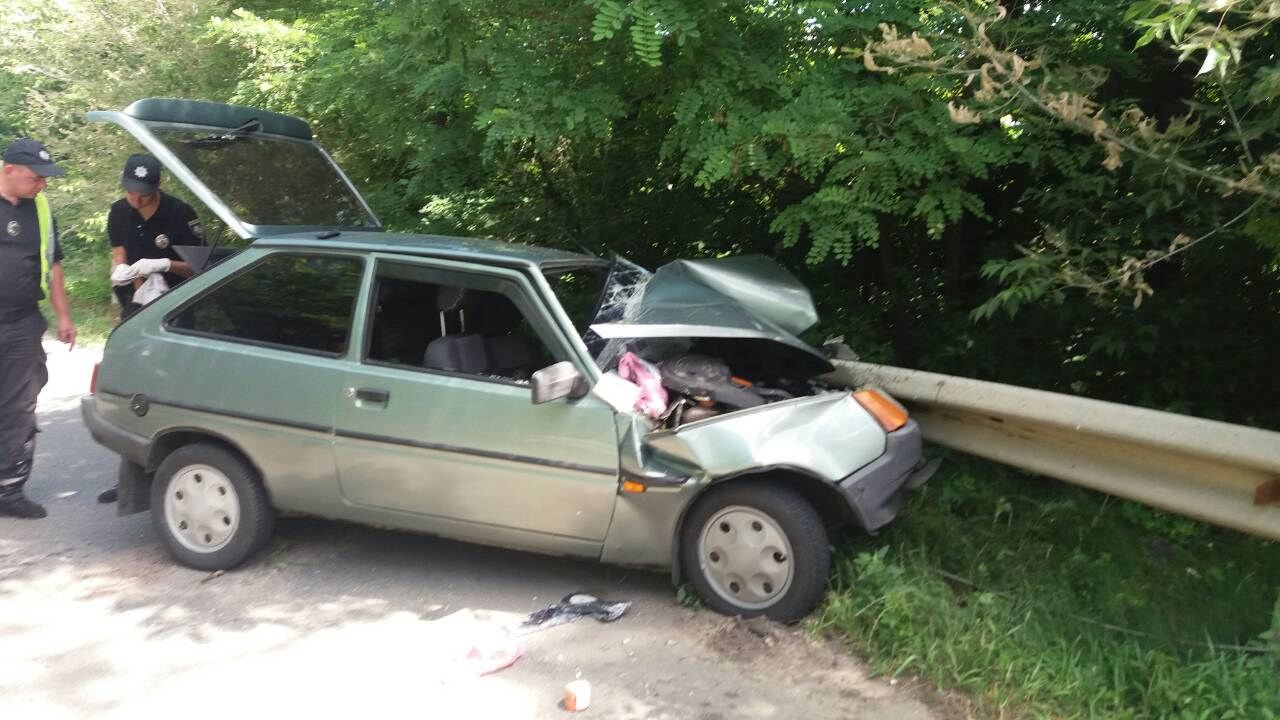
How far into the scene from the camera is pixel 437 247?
4941mm

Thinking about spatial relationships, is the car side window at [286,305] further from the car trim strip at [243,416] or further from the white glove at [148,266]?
the white glove at [148,266]

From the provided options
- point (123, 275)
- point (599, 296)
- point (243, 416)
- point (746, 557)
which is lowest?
point (746, 557)

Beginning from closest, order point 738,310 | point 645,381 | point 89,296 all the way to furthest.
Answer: point 645,381 < point 738,310 < point 89,296

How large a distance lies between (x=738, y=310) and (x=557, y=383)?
1.07m

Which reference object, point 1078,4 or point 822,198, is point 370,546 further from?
point 1078,4

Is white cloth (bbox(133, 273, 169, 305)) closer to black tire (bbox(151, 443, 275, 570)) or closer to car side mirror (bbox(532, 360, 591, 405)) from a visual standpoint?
black tire (bbox(151, 443, 275, 570))

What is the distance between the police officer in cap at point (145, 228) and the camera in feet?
20.3

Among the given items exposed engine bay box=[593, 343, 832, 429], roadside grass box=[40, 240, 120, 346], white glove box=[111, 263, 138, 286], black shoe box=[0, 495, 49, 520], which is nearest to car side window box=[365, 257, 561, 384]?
exposed engine bay box=[593, 343, 832, 429]

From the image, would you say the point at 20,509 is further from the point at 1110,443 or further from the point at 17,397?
the point at 1110,443

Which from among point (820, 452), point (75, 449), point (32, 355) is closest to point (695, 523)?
point (820, 452)

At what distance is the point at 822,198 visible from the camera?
5.37 metres

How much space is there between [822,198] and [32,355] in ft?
15.4

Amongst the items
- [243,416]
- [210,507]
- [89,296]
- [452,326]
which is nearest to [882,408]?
[452,326]

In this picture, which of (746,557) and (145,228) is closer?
(746,557)
